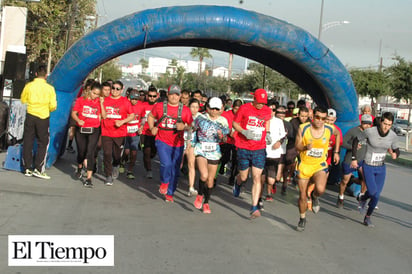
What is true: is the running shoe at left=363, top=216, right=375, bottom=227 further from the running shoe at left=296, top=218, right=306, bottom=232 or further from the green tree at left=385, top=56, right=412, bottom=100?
the green tree at left=385, top=56, right=412, bottom=100

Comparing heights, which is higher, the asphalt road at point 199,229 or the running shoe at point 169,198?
the running shoe at point 169,198

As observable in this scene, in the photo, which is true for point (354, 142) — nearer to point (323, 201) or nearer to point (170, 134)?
point (323, 201)

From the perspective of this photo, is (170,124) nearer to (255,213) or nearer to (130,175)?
(255,213)

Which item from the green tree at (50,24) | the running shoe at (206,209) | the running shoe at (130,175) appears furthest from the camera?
the green tree at (50,24)

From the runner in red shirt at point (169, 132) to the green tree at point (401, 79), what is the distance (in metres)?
23.6

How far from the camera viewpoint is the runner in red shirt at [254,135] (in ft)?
27.1

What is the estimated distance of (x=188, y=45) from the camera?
13594mm

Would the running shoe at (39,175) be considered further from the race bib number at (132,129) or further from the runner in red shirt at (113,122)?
the race bib number at (132,129)

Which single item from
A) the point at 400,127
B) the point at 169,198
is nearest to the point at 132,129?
the point at 169,198

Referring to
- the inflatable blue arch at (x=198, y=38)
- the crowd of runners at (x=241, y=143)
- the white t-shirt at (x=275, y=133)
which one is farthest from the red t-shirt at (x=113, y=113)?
the white t-shirt at (x=275, y=133)

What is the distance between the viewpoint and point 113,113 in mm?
9984

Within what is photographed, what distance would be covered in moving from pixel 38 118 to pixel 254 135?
14.0 ft

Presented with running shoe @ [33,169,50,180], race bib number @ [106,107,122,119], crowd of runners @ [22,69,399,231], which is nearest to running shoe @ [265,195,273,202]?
crowd of runners @ [22,69,399,231]

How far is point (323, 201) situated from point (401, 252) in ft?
11.7
